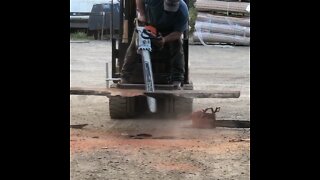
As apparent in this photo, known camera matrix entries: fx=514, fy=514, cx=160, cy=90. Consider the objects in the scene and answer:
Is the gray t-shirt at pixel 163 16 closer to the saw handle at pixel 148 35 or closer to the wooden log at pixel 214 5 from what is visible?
the saw handle at pixel 148 35

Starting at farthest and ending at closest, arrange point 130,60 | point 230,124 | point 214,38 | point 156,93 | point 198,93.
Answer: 1. point 214,38
2. point 130,60
3. point 156,93
4. point 230,124
5. point 198,93

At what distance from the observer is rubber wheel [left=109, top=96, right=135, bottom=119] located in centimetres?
755

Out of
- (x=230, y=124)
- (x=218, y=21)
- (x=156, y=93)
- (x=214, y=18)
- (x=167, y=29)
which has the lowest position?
(x=230, y=124)

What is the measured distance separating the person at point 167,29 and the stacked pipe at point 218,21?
13.6m

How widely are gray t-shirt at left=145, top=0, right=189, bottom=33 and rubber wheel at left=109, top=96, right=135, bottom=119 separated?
1184 millimetres

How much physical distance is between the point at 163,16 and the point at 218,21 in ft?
46.9

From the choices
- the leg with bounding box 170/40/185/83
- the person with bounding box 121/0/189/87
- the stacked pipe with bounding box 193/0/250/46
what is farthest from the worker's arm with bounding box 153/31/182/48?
the stacked pipe with bounding box 193/0/250/46

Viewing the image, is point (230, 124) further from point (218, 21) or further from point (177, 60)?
point (218, 21)

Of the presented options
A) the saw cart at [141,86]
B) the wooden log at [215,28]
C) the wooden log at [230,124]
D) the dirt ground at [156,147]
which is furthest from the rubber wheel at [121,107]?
the wooden log at [215,28]

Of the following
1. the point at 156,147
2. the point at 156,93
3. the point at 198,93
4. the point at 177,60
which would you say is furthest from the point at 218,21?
the point at 156,147

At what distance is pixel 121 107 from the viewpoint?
→ 24.8 ft

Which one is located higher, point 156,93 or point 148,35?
point 148,35
